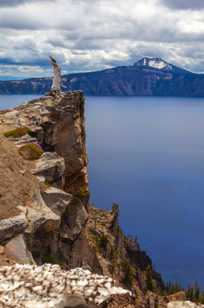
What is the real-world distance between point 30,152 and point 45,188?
7448 mm

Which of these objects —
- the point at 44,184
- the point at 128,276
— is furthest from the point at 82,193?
the point at 128,276

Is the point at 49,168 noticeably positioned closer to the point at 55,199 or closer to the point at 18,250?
the point at 55,199

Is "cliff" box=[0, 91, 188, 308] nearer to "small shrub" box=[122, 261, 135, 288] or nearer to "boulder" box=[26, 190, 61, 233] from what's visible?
"boulder" box=[26, 190, 61, 233]

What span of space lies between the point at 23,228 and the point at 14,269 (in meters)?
10.1

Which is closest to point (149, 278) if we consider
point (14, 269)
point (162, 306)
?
point (162, 306)

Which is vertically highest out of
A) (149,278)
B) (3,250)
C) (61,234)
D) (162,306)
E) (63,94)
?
(63,94)

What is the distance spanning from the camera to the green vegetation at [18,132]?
53.8 metres

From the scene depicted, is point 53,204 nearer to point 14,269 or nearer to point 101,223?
point 14,269

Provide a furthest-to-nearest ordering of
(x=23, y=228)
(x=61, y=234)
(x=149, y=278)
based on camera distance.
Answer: (x=149, y=278) → (x=61, y=234) → (x=23, y=228)

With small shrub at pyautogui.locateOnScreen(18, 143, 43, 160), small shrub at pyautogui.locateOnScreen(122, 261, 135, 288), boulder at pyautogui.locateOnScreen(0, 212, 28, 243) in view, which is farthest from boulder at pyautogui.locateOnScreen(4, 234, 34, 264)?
small shrub at pyautogui.locateOnScreen(122, 261, 135, 288)

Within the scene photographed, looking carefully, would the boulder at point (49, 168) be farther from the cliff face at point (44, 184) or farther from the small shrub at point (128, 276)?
the small shrub at point (128, 276)

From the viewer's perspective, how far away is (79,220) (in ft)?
190

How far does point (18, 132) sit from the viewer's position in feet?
181

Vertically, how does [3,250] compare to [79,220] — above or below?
above
